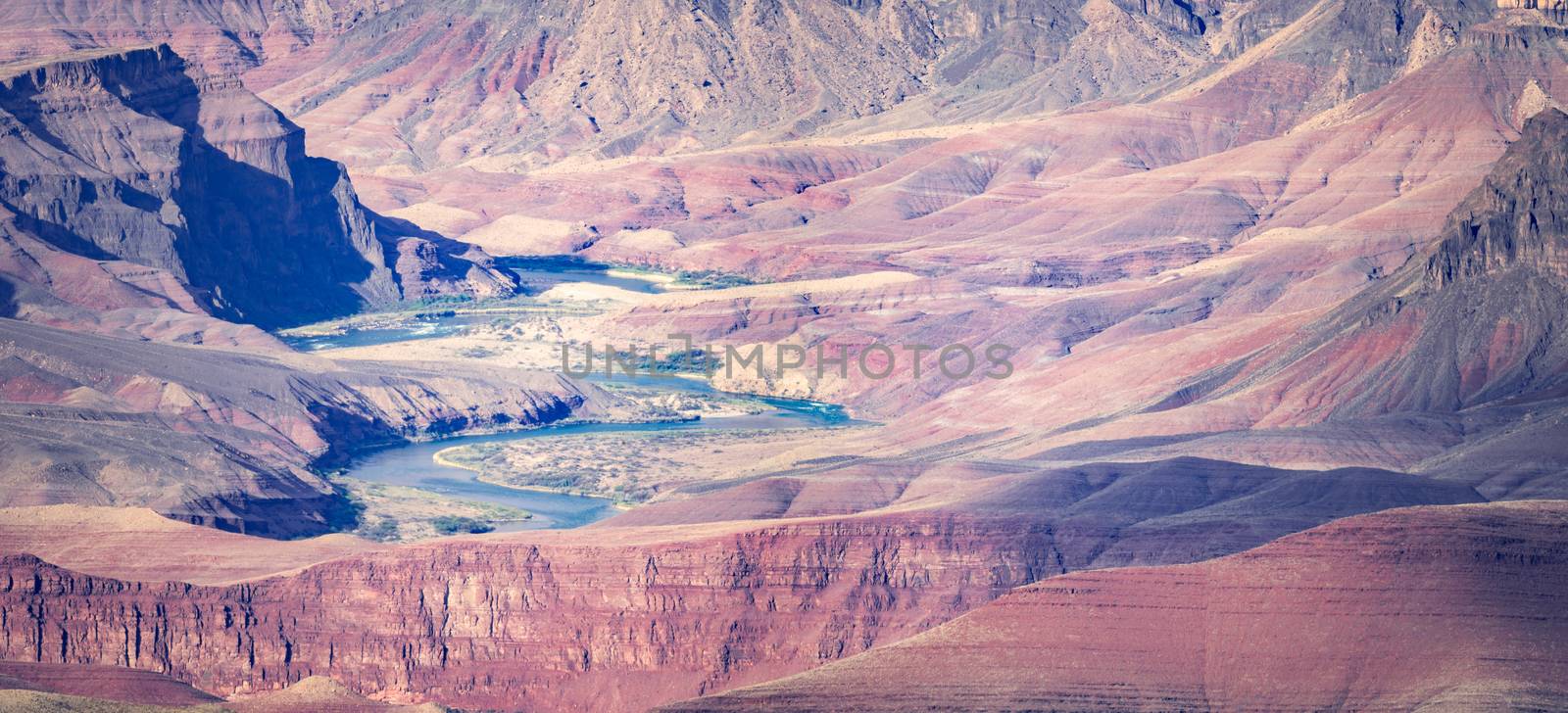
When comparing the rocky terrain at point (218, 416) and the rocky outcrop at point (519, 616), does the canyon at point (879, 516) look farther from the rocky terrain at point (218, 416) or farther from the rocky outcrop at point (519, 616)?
the rocky terrain at point (218, 416)

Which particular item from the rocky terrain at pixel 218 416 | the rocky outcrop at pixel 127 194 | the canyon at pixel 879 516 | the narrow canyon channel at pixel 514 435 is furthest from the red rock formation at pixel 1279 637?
the rocky outcrop at pixel 127 194

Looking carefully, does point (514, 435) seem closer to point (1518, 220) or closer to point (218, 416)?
point (218, 416)

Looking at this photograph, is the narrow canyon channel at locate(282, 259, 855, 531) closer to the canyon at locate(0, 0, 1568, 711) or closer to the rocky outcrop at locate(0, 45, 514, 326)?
the canyon at locate(0, 0, 1568, 711)

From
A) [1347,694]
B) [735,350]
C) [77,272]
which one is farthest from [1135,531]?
[77,272]

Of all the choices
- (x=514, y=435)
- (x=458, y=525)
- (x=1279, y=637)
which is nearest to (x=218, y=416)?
(x=514, y=435)

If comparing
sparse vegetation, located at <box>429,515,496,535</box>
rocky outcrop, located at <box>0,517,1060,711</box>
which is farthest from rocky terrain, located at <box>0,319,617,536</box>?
rocky outcrop, located at <box>0,517,1060,711</box>

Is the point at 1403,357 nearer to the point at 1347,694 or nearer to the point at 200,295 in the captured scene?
the point at 1347,694
